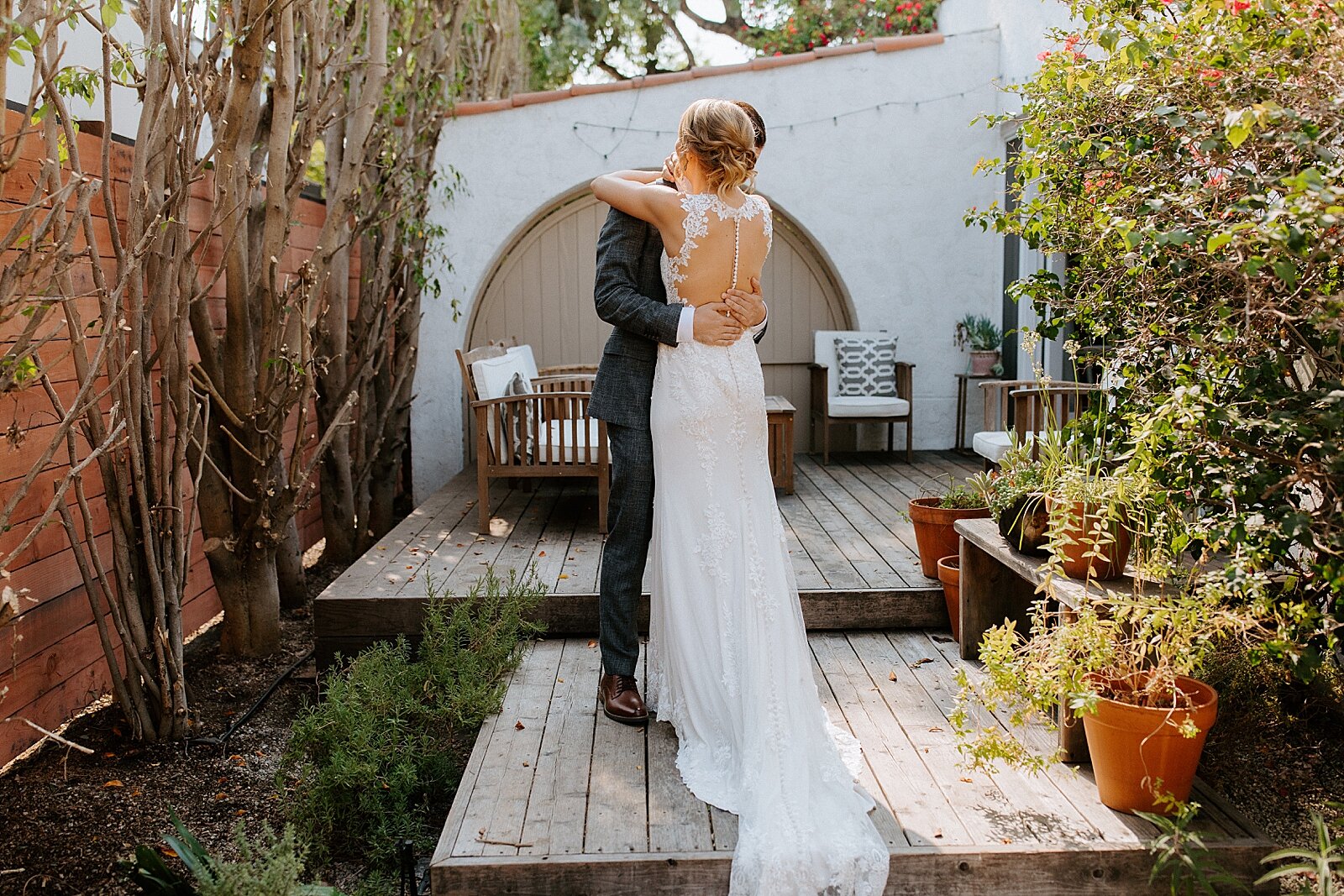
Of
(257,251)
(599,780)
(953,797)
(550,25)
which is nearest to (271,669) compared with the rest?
(257,251)

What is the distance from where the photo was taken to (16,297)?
2.40 m

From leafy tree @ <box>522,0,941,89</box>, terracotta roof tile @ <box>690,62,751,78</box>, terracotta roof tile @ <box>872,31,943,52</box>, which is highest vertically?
leafy tree @ <box>522,0,941,89</box>

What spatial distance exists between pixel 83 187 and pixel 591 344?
518 centimetres

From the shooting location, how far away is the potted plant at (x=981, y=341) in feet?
24.5

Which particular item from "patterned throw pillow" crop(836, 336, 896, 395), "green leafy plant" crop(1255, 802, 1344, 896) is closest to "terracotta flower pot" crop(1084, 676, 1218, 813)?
"green leafy plant" crop(1255, 802, 1344, 896)

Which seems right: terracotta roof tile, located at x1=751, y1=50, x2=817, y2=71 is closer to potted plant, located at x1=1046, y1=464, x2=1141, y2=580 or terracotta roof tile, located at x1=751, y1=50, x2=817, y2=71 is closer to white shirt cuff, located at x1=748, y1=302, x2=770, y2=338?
white shirt cuff, located at x1=748, y1=302, x2=770, y2=338

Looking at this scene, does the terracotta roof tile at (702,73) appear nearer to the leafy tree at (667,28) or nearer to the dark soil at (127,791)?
the leafy tree at (667,28)

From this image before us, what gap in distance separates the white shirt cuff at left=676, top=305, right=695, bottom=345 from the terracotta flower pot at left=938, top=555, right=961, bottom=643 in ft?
5.05

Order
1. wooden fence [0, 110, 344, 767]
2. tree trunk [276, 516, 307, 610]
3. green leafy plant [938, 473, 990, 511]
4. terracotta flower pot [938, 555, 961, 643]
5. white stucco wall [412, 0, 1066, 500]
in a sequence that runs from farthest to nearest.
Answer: white stucco wall [412, 0, 1066, 500] < tree trunk [276, 516, 307, 610] < green leafy plant [938, 473, 990, 511] < terracotta flower pot [938, 555, 961, 643] < wooden fence [0, 110, 344, 767]

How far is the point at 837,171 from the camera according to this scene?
300 inches

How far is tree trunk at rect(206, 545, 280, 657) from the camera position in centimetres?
439

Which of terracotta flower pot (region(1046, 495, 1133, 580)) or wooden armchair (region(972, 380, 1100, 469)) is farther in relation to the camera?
wooden armchair (region(972, 380, 1100, 469))

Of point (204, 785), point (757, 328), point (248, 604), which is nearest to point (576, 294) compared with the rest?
point (248, 604)

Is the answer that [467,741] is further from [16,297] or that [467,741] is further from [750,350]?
[16,297]
